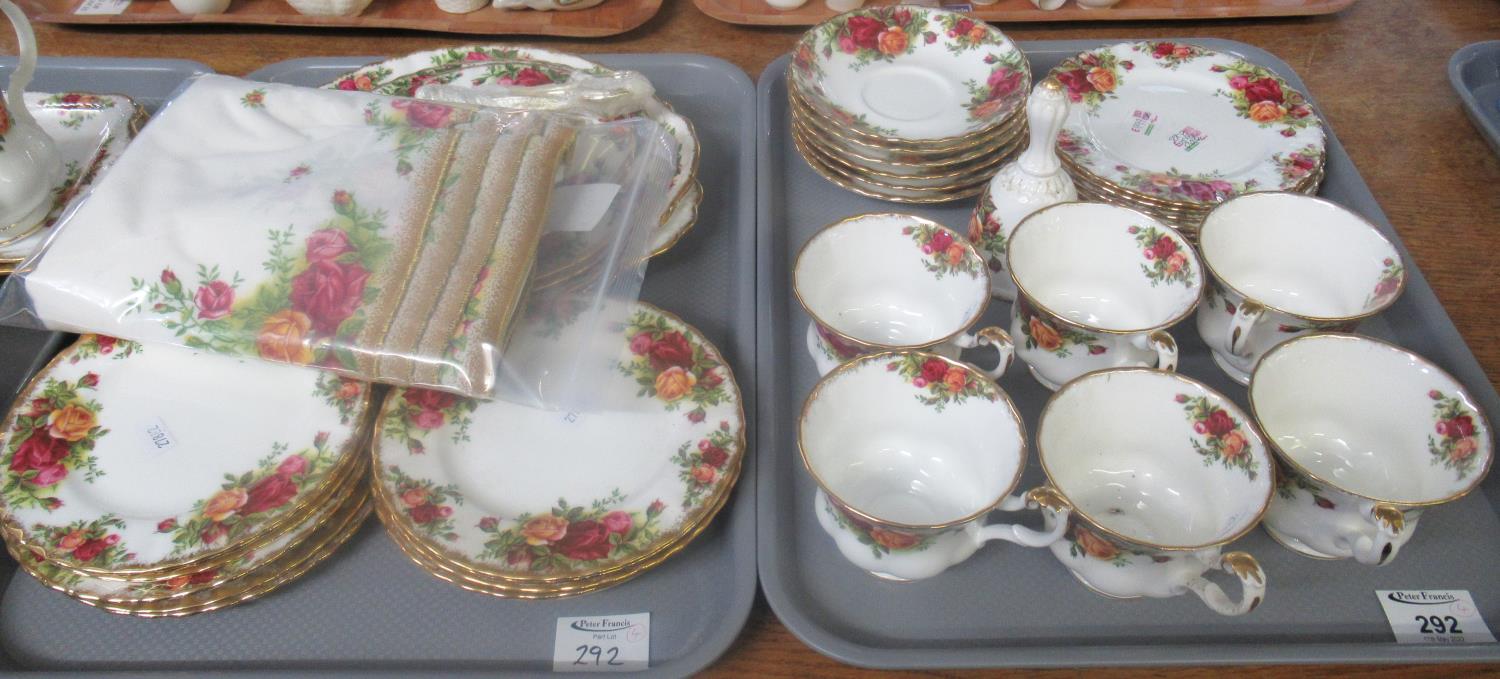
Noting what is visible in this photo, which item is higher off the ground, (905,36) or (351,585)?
(905,36)

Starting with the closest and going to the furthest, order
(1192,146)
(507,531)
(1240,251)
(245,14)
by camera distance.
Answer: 1. (507,531)
2. (1240,251)
3. (1192,146)
4. (245,14)

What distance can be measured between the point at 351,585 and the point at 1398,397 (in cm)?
74

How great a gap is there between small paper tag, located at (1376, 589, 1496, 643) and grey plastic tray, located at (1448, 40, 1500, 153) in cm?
58

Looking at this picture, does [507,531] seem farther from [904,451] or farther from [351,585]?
[904,451]

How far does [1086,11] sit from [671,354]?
669 millimetres

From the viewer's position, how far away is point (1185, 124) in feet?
2.99

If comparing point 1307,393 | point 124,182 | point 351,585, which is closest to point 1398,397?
point 1307,393

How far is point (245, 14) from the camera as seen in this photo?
1.06m

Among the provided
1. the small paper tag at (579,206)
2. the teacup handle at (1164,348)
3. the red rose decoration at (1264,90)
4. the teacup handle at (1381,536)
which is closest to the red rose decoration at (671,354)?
the small paper tag at (579,206)

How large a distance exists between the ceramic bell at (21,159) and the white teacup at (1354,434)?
93 centimetres

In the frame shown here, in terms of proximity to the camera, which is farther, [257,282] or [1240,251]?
[1240,251]

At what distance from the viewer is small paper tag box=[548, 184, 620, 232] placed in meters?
0.73

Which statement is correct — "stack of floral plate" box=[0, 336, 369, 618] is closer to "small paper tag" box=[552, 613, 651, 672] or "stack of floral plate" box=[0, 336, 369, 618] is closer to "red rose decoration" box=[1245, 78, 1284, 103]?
"small paper tag" box=[552, 613, 651, 672]

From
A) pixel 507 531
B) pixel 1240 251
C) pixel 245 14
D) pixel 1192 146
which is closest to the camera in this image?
pixel 507 531
